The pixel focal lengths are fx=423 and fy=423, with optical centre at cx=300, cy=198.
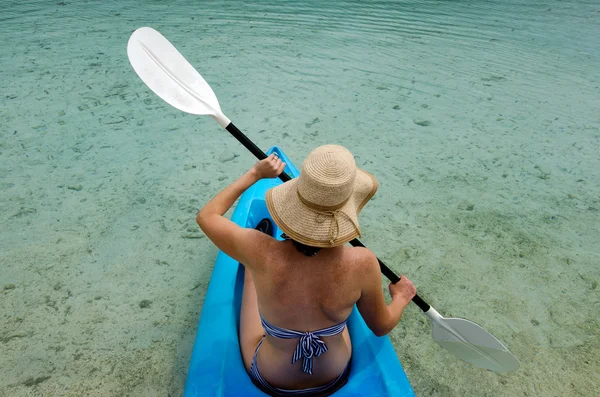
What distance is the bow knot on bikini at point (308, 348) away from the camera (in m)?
1.33

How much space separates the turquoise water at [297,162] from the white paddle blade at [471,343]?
0.42ft

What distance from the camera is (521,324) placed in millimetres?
2322

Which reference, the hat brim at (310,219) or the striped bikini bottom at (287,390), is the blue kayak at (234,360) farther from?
the hat brim at (310,219)

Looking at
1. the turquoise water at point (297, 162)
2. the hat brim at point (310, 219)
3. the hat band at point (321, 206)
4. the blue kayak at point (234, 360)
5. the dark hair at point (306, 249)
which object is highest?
the hat band at point (321, 206)

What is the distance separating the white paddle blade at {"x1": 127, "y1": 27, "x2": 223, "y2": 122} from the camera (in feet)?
6.66

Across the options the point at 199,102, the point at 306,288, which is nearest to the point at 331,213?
the point at 306,288

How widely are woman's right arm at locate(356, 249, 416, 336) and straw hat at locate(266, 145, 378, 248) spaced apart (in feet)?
0.41

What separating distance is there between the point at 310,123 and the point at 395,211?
1.33 meters

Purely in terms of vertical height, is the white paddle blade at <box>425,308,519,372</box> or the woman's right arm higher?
the woman's right arm

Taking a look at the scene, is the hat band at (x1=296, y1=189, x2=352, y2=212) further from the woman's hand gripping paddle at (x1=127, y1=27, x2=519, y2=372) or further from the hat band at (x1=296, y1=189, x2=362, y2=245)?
the woman's hand gripping paddle at (x1=127, y1=27, x2=519, y2=372)

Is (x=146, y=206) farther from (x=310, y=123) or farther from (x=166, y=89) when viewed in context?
(x=310, y=123)

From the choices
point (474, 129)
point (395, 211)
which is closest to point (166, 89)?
point (395, 211)

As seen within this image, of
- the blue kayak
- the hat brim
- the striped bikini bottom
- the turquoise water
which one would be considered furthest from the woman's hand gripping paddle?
the hat brim

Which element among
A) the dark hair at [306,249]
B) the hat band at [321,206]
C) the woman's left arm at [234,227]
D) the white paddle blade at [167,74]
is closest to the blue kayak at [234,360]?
the woman's left arm at [234,227]
